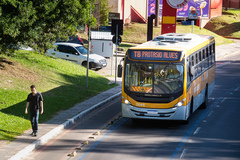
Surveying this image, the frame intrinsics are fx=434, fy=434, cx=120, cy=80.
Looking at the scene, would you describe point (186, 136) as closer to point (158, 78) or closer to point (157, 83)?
point (157, 83)

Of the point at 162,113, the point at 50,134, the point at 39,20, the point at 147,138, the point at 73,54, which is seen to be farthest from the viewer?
the point at 73,54

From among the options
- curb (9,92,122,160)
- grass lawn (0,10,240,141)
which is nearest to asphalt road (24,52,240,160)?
curb (9,92,122,160)

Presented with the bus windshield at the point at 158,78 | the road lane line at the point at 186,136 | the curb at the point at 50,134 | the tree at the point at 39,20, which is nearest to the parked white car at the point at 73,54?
the tree at the point at 39,20

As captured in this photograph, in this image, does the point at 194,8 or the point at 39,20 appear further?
the point at 194,8

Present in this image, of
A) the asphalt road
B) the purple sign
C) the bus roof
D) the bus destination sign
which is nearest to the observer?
the asphalt road

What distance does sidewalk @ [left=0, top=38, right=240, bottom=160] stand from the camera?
37.8 feet

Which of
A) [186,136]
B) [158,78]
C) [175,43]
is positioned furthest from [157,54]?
[186,136]

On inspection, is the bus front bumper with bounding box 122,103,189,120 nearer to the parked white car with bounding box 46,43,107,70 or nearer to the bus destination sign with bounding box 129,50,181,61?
the bus destination sign with bounding box 129,50,181,61

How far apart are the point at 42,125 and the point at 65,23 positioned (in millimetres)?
7577

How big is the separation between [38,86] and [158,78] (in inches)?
313

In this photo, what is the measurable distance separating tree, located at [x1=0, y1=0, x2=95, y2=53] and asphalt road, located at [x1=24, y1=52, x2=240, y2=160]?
15.5 ft

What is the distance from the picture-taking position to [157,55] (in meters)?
15.0

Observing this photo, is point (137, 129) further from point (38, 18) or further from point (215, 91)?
point (215, 91)

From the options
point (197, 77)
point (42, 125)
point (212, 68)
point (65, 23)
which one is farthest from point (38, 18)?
point (212, 68)
